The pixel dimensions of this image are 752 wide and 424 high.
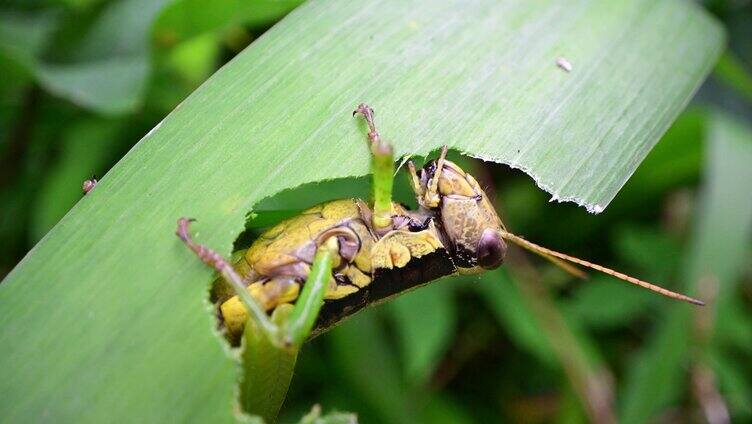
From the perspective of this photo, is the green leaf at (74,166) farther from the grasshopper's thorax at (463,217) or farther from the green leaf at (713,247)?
the green leaf at (713,247)

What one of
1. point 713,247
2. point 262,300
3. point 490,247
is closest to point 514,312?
point 713,247

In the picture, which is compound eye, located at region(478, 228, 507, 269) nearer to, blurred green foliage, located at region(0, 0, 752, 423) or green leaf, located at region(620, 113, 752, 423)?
blurred green foliage, located at region(0, 0, 752, 423)

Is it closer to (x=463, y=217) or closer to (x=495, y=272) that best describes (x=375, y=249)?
(x=463, y=217)

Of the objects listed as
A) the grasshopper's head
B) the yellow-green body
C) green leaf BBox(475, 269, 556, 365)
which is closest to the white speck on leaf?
the grasshopper's head

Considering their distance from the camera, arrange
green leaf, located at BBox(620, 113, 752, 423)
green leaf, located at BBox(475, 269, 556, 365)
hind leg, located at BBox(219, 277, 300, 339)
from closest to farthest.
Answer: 1. hind leg, located at BBox(219, 277, 300, 339)
2. green leaf, located at BBox(620, 113, 752, 423)
3. green leaf, located at BBox(475, 269, 556, 365)

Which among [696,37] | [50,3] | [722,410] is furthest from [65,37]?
[722,410]

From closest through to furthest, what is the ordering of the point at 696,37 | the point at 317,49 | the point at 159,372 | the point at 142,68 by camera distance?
the point at 159,372, the point at 317,49, the point at 696,37, the point at 142,68

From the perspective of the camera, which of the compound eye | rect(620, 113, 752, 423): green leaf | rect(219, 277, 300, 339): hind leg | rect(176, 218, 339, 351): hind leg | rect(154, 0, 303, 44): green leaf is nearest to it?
rect(176, 218, 339, 351): hind leg

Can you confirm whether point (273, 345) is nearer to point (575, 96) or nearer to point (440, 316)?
point (575, 96)
